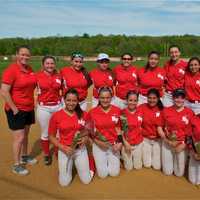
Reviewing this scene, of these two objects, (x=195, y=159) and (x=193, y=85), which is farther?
(x=193, y=85)

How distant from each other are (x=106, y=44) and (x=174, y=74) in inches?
2038

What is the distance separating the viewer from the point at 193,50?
4991 centimetres

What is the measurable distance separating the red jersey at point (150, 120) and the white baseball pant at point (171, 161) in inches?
11.0

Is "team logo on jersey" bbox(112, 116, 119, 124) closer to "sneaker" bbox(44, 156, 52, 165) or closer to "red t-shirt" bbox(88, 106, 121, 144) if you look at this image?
"red t-shirt" bbox(88, 106, 121, 144)

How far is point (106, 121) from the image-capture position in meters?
5.62

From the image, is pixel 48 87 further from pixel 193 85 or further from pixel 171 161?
pixel 193 85

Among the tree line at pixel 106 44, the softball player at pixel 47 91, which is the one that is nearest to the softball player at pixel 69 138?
the softball player at pixel 47 91

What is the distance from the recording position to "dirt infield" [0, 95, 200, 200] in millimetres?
5000

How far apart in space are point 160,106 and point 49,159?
81.3 inches

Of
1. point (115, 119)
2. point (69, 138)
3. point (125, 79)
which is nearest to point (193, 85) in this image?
point (125, 79)

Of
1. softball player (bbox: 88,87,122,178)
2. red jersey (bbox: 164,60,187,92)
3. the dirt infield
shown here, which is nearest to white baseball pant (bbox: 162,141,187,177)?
the dirt infield

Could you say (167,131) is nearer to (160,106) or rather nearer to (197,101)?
(160,106)

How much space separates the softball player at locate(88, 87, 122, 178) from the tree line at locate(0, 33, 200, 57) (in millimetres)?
44055

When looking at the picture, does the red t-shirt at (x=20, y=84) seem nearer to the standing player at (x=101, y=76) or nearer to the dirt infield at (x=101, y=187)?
the dirt infield at (x=101, y=187)
